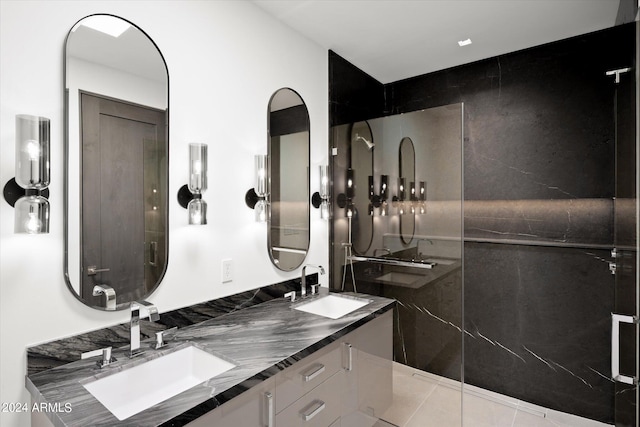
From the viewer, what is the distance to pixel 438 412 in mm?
2242

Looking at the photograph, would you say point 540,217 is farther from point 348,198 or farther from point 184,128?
point 184,128

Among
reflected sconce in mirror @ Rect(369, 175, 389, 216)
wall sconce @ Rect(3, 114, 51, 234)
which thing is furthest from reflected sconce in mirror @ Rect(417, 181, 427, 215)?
wall sconce @ Rect(3, 114, 51, 234)

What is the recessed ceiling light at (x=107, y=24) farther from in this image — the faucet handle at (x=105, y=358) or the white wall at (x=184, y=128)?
the faucet handle at (x=105, y=358)

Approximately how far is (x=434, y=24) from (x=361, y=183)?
117 centimetres

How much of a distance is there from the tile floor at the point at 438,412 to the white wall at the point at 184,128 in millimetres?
918

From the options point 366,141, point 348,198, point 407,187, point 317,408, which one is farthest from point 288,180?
point 317,408

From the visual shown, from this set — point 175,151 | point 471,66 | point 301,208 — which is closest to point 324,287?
point 301,208

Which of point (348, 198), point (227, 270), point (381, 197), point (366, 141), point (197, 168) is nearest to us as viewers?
point (197, 168)

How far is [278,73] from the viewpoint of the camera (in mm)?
2242

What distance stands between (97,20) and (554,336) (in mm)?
3336

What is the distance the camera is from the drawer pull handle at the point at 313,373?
148cm

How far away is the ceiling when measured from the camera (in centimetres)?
208

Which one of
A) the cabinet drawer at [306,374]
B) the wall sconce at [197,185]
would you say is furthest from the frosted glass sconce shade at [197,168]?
the cabinet drawer at [306,374]

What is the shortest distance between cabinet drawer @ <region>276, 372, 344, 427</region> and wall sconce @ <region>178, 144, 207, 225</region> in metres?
0.91
